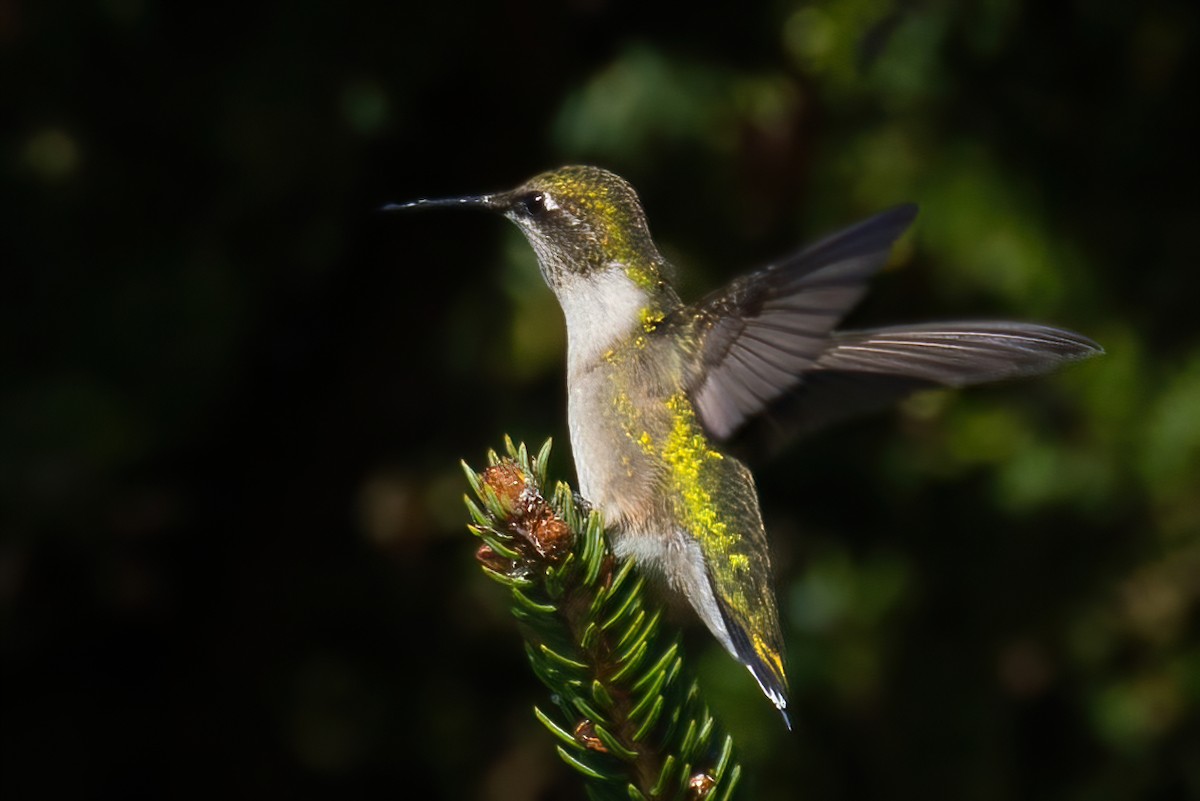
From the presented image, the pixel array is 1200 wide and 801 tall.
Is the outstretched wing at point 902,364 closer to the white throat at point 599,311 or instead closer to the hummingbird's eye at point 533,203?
the white throat at point 599,311

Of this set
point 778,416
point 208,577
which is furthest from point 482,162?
point 778,416

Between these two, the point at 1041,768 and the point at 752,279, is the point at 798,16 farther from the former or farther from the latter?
the point at 1041,768

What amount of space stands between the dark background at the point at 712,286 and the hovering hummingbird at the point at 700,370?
0.53 m

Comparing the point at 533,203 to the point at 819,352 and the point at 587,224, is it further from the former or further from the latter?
the point at 819,352

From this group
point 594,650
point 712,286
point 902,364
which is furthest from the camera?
point 712,286

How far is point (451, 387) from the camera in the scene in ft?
10.5

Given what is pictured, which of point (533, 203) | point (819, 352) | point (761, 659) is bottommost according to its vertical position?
point (761, 659)

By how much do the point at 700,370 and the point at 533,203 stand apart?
459 mm

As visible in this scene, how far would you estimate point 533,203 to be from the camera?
2.27 meters

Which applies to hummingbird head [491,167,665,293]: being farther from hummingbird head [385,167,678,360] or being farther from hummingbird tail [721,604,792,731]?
hummingbird tail [721,604,792,731]

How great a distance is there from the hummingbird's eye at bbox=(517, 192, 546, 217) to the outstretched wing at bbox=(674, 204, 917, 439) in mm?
344

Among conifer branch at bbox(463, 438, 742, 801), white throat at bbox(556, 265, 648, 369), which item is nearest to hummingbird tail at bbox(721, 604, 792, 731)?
conifer branch at bbox(463, 438, 742, 801)

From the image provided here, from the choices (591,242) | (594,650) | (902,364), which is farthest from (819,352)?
(591,242)

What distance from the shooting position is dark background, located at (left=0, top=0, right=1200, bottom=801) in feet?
9.33
